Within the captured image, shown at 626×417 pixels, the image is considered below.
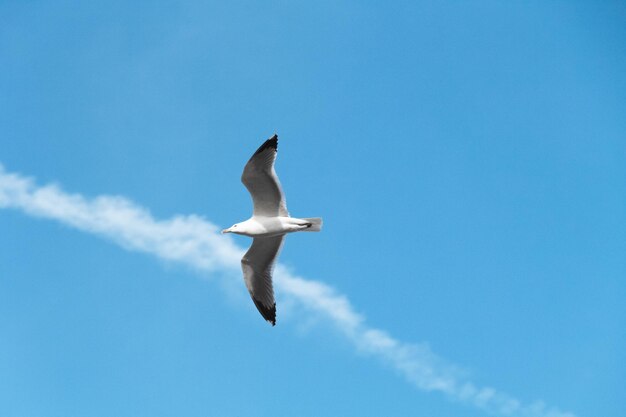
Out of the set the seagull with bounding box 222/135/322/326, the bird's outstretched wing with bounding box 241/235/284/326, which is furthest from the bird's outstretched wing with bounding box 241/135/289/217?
the bird's outstretched wing with bounding box 241/235/284/326

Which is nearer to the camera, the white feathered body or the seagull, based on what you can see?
the seagull

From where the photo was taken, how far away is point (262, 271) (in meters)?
16.3

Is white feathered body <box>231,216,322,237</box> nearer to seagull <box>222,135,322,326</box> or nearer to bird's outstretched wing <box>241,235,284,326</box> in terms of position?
seagull <box>222,135,322,326</box>

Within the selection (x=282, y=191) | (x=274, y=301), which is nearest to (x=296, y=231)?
(x=282, y=191)

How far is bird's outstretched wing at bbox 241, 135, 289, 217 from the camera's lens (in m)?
14.7

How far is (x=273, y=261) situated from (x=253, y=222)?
1288 mm

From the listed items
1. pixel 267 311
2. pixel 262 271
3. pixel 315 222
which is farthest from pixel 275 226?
pixel 267 311

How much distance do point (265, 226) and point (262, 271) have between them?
4.85 feet

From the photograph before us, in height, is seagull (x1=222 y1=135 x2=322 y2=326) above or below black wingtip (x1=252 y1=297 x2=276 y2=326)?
above

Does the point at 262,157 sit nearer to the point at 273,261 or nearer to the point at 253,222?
the point at 253,222

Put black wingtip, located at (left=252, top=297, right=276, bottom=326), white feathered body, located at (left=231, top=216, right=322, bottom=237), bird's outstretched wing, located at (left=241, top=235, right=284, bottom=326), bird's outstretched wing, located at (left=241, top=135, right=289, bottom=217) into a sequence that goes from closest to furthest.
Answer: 1. bird's outstretched wing, located at (left=241, top=135, right=289, bottom=217)
2. white feathered body, located at (left=231, top=216, right=322, bottom=237)
3. bird's outstretched wing, located at (left=241, top=235, right=284, bottom=326)
4. black wingtip, located at (left=252, top=297, right=276, bottom=326)

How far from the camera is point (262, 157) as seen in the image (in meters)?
14.8

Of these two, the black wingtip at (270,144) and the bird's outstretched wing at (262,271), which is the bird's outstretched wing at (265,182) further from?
the bird's outstretched wing at (262,271)

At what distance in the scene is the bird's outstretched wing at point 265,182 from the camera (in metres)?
14.7
